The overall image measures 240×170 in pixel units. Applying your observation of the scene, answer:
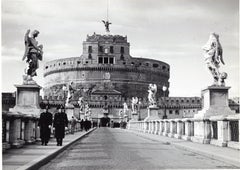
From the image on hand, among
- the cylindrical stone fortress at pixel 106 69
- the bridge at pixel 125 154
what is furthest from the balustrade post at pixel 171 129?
the cylindrical stone fortress at pixel 106 69

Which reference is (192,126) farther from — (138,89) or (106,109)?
(138,89)

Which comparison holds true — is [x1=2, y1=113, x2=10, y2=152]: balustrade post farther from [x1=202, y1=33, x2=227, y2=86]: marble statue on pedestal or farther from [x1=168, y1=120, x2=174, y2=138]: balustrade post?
[x1=168, y1=120, x2=174, y2=138]: balustrade post

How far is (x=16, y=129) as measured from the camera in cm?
1299

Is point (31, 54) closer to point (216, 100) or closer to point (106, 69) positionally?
point (216, 100)

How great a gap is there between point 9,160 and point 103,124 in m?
98.0

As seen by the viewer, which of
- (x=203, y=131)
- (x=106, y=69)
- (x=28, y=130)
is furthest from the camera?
(x=106, y=69)

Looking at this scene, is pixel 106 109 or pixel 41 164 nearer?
pixel 41 164

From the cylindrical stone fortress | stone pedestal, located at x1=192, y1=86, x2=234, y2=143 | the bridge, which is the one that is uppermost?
the cylindrical stone fortress

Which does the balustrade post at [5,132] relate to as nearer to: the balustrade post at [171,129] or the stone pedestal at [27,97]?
the stone pedestal at [27,97]

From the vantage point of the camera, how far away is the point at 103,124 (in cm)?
10712

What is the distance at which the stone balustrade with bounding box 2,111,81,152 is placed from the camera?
1192 cm

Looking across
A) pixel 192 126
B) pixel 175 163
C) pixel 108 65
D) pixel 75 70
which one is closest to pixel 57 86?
pixel 75 70

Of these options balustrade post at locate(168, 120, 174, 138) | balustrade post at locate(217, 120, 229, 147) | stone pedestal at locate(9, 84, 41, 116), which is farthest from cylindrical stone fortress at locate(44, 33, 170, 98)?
balustrade post at locate(217, 120, 229, 147)

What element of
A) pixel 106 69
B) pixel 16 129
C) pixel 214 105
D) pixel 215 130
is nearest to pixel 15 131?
pixel 16 129
